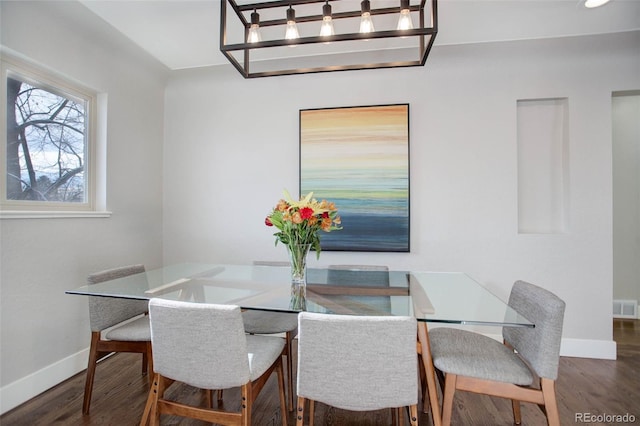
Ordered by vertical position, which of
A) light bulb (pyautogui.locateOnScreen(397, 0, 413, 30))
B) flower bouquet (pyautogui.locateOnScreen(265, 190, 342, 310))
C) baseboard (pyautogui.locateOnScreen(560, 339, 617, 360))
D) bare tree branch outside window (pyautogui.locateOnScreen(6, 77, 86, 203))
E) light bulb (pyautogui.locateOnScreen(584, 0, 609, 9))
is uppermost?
light bulb (pyautogui.locateOnScreen(584, 0, 609, 9))

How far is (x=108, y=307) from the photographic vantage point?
1863 mm

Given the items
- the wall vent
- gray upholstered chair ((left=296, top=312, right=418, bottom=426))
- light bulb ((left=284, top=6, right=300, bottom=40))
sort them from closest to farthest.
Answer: gray upholstered chair ((left=296, top=312, right=418, bottom=426))
light bulb ((left=284, top=6, right=300, bottom=40))
the wall vent

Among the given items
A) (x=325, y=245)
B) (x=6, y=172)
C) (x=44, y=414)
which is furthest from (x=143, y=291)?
(x=325, y=245)

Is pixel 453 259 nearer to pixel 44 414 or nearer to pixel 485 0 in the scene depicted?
pixel 485 0

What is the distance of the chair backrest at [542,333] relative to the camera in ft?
4.18

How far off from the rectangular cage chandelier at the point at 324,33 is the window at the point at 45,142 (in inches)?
50.5

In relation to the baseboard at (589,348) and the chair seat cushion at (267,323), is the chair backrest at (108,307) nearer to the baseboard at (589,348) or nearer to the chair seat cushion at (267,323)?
the chair seat cushion at (267,323)

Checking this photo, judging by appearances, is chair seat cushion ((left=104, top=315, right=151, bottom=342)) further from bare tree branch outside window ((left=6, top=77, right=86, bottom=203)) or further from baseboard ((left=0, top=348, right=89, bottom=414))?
bare tree branch outside window ((left=6, top=77, right=86, bottom=203))

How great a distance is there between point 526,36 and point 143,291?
10.5 ft

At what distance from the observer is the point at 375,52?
2.66 metres

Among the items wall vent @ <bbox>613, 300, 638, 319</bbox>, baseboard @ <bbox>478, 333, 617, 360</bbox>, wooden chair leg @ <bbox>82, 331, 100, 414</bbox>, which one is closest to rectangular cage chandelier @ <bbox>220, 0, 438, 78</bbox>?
wooden chair leg @ <bbox>82, 331, 100, 414</bbox>

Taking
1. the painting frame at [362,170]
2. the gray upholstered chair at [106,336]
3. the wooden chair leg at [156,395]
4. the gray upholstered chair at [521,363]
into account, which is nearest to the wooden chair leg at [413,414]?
the gray upholstered chair at [521,363]
